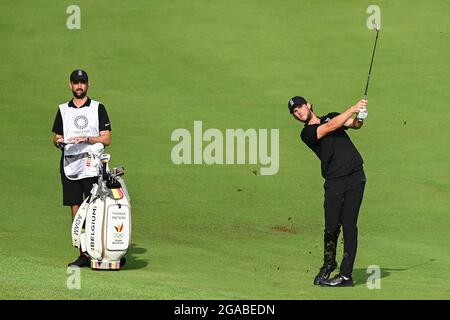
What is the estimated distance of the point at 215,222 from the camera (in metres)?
17.7

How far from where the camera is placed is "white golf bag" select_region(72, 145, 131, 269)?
41.9ft

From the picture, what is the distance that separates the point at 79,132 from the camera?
13.7 metres

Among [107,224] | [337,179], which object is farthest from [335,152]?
[107,224]

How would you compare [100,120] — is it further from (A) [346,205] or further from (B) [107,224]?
(A) [346,205]

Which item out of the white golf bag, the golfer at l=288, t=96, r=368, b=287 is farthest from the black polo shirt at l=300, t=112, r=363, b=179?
the white golf bag

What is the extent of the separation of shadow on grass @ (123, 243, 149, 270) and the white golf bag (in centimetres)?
62

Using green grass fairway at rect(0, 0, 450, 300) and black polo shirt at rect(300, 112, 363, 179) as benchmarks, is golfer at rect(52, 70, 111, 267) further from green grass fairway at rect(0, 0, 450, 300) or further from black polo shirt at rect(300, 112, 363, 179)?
black polo shirt at rect(300, 112, 363, 179)

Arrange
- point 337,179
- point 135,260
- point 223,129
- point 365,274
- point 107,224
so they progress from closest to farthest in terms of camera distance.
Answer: point 337,179
point 107,224
point 365,274
point 135,260
point 223,129

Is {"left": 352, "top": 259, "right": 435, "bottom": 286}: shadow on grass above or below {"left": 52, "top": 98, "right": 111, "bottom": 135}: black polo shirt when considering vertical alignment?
below

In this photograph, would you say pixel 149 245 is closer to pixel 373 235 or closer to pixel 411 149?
pixel 373 235

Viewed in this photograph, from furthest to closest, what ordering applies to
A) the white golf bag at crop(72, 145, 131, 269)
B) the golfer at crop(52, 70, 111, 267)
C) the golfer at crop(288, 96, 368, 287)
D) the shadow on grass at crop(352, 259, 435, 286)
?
the golfer at crop(52, 70, 111, 267) → the shadow on grass at crop(352, 259, 435, 286) → the white golf bag at crop(72, 145, 131, 269) → the golfer at crop(288, 96, 368, 287)

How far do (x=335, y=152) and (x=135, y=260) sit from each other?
3.25 m

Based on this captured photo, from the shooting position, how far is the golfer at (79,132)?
537 inches
